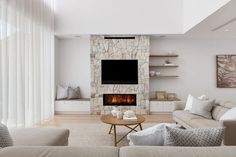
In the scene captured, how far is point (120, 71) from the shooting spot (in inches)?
261

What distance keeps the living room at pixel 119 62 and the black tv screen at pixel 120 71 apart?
1.2 inches

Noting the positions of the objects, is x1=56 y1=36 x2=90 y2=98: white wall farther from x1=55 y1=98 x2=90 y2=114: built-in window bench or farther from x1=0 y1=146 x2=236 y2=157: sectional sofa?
x1=0 y1=146 x2=236 y2=157: sectional sofa

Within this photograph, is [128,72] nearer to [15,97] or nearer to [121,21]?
[121,21]

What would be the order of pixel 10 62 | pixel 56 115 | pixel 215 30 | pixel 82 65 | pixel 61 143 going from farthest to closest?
pixel 82 65
pixel 56 115
pixel 215 30
pixel 10 62
pixel 61 143

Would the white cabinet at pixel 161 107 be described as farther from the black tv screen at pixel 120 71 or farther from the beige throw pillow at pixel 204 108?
the beige throw pillow at pixel 204 108

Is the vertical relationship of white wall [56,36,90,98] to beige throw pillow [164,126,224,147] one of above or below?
above

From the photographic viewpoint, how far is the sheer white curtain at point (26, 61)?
3658 millimetres

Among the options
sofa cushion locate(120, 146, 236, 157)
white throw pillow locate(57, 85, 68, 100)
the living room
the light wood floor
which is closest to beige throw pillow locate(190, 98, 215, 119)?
the living room

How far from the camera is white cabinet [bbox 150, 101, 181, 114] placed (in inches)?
256

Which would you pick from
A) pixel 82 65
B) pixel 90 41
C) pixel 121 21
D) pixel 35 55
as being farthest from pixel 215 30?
pixel 35 55

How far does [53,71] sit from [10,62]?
2552mm

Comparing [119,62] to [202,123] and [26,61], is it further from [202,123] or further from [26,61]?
[202,123]

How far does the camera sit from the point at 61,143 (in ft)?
8.49

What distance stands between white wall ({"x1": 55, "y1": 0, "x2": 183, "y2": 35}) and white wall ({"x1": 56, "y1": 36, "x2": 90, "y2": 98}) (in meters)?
0.66
